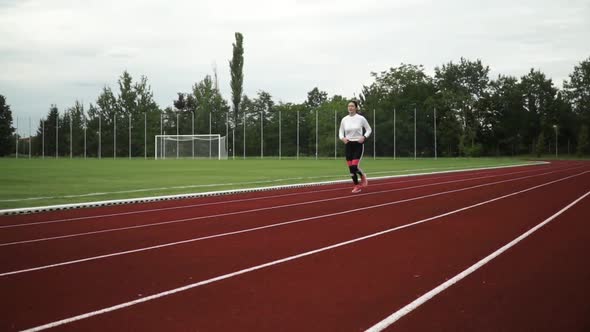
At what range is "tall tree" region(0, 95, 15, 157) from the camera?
6494cm

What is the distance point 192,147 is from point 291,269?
5456 centimetres

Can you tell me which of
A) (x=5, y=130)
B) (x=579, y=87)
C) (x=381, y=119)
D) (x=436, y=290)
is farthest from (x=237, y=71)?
(x=436, y=290)

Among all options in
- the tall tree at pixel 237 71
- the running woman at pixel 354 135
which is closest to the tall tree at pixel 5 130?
the tall tree at pixel 237 71

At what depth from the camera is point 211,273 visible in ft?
15.6

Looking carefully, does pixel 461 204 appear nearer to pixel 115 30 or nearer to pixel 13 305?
pixel 13 305

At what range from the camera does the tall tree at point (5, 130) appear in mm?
64938

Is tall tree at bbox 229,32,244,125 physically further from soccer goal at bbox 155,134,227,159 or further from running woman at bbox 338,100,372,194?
running woman at bbox 338,100,372,194

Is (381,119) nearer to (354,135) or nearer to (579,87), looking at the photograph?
(579,87)

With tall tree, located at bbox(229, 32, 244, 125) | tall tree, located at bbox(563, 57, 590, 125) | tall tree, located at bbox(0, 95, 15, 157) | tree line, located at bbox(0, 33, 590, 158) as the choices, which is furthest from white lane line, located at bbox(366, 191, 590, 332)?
tall tree, located at bbox(563, 57, 590, 125)

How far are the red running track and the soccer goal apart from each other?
48.7 metres

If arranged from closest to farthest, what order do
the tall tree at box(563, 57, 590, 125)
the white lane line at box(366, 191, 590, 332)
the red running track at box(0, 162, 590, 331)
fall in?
the white lane line at box(366, 191, 590, 332) < the red running track at box(0, 162, 590, 331) < the tall tree at box(563, 57, 590, 125)

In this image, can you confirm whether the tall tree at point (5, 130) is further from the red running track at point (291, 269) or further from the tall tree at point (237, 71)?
the red running track at point (291, 269)

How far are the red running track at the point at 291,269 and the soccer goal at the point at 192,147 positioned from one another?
48.7 metres

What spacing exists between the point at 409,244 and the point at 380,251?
0.54m
